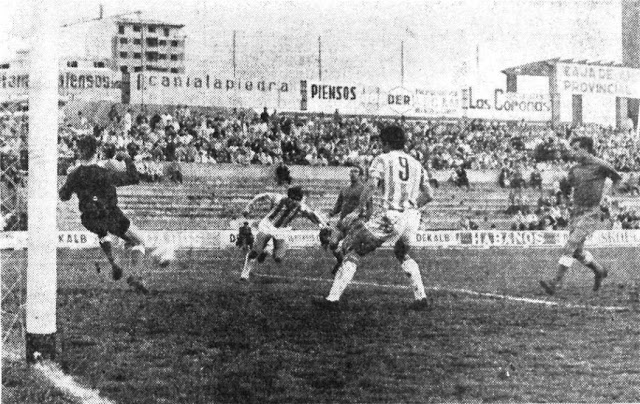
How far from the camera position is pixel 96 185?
5992mm

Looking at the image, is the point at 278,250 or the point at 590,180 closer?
the point at 590,180

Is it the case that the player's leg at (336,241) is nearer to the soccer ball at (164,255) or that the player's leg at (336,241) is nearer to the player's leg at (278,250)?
the player's leg at (278,250)

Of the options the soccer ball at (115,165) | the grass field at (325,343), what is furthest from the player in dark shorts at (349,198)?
the soccer ball at (115,165)

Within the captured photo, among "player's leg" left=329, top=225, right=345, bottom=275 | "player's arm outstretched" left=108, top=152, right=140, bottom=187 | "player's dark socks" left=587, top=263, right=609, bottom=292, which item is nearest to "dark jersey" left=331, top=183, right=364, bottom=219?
"player's leg" left=329, top=225, right=345, bottom=275

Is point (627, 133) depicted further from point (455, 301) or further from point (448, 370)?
point (448, 370)

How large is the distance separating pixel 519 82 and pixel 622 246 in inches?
95.9

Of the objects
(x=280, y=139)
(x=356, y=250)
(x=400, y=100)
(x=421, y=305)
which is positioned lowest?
(x=421, y=305)

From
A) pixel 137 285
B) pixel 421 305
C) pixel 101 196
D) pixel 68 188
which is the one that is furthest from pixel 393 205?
pixel 68 188

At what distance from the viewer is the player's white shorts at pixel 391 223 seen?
5.53 metres

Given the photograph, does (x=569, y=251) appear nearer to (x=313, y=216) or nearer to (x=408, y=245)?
(x=408, y=245)

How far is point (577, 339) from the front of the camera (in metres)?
5.12

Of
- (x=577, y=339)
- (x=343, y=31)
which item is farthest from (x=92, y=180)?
(x=577, y=339)

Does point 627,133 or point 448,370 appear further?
point 627,133

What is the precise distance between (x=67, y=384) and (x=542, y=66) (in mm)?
4851
